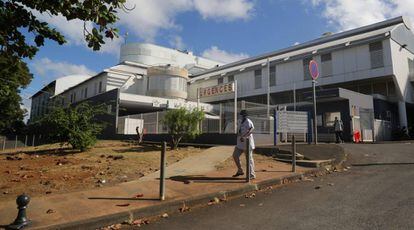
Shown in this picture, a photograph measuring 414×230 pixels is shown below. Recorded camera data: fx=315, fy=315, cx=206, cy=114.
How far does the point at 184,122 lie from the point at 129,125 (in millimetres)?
10909

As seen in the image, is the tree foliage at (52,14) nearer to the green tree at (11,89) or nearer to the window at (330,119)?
the green tree at (11,89)

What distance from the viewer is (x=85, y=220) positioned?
4605 millimetres

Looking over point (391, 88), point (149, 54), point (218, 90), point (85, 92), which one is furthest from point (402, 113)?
point (85, 92)

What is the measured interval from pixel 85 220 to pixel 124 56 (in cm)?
4933

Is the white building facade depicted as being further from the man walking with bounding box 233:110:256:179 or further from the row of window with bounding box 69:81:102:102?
the man walking with bounding box 233:110:256:179

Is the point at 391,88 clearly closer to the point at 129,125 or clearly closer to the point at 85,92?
the point at 129,125

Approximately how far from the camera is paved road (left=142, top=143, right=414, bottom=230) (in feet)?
15.3

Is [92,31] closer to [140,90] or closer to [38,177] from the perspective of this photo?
[38,177]

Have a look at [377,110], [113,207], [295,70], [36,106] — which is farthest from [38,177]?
[36,106]

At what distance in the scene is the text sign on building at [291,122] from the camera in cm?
1448

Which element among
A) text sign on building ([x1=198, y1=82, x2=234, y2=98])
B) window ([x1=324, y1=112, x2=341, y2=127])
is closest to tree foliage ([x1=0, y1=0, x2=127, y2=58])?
window ([x1=324, y1=112, x2=341, y2=127])

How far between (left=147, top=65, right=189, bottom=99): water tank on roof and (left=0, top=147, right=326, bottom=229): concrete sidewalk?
28.7 metres

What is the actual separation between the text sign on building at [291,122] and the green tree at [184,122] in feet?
11.8

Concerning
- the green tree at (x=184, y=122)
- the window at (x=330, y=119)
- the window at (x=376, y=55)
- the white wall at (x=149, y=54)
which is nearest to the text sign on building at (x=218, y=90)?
the window at (x=330, y=119)
